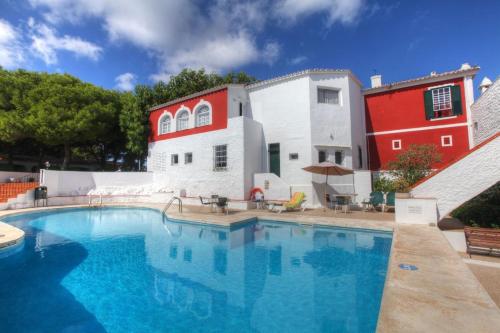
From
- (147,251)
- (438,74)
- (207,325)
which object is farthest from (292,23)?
(207,325)

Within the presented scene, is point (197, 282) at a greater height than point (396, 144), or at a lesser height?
lesser

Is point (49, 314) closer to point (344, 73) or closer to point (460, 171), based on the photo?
point (460, 171)

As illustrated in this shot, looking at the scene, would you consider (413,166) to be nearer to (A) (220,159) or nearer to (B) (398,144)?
(B) (398,144)

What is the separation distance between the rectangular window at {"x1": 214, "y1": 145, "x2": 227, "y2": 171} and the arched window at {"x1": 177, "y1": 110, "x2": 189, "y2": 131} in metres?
4.17

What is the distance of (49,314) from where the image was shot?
12.1 ft

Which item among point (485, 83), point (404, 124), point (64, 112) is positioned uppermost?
point (64, 112)

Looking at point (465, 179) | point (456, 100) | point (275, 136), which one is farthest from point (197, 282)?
point (456, 100)

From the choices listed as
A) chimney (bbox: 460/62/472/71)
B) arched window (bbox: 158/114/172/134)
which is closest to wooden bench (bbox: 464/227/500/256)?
chimney (bbox: 460/62/472/71)

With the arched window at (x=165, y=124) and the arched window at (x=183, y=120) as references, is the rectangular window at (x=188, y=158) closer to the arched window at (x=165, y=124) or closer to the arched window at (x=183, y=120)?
the arched window at (x=183, y=120)

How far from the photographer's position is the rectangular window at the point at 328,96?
14.8 meters

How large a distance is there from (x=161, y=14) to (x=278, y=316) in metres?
12.8

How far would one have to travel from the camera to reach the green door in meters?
15.1

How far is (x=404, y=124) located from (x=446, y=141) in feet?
8.60

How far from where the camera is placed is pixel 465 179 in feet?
23.8
